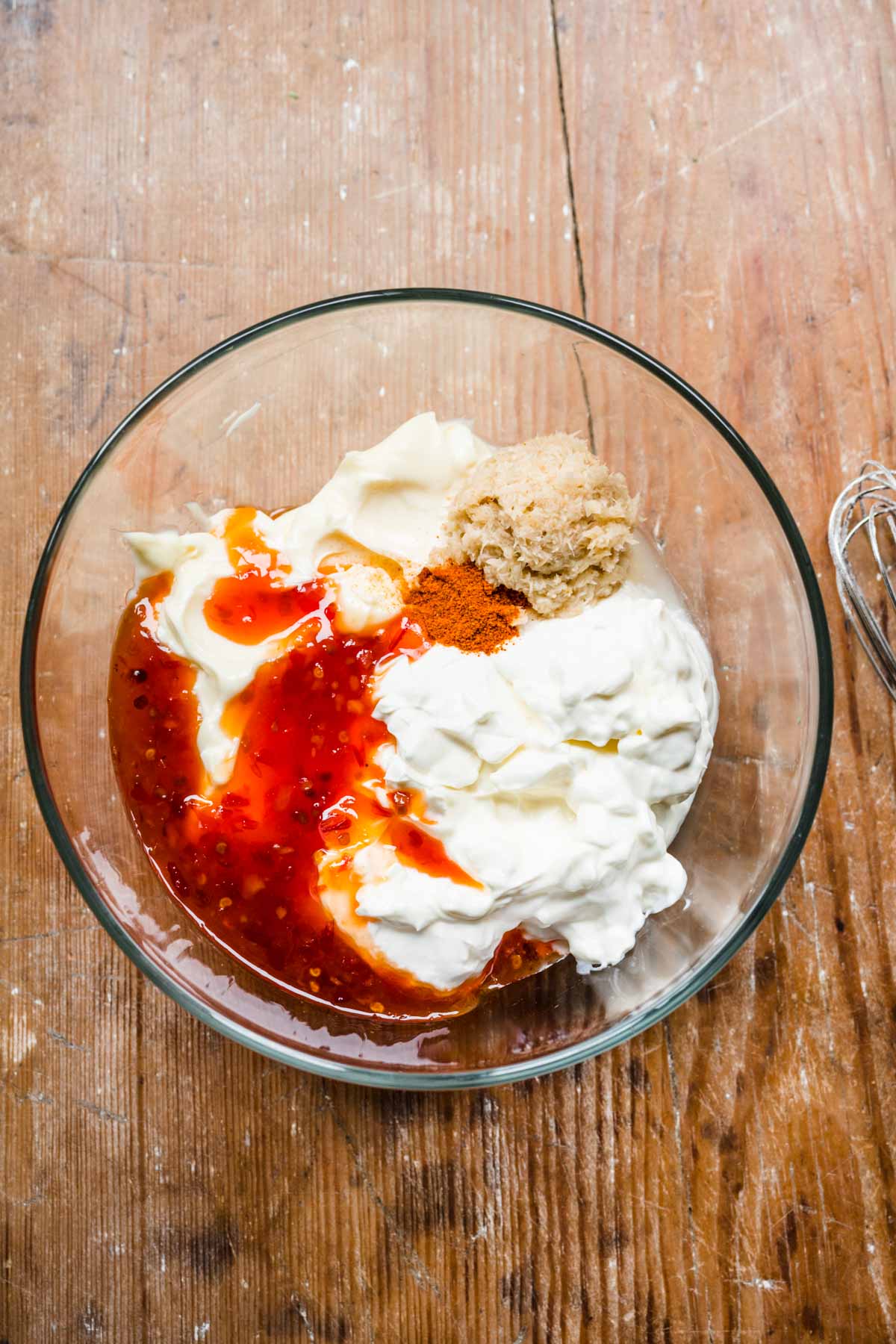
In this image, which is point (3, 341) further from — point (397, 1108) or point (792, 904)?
point (792, 904)

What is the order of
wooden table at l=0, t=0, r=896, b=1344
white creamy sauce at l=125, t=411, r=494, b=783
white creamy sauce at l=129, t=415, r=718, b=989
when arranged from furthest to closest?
wooden table at l=0, t=0, r=896, b=1344, white creamy sauce at l=125, t=411, r=494, b=783, white creamy sauce at l=129, t=415, r=718, b=989

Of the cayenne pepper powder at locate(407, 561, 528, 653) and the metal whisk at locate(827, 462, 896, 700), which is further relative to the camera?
the metal whisk at locate(827, 462, 896, 700)

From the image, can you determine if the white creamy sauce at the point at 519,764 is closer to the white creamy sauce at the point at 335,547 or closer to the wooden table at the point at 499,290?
the white creamy sauce at the point at 335,547

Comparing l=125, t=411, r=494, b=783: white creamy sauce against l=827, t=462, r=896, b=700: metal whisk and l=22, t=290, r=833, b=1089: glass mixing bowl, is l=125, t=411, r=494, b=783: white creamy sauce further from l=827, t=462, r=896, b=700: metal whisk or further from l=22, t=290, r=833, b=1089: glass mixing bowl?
l=827, t=462, r=896, b=700: metal whisk

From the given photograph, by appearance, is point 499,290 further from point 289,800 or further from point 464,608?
point 289,800

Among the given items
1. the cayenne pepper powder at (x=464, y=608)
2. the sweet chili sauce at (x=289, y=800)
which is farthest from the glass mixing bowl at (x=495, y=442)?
the cayenne pepper powder at (x=464, y=608)

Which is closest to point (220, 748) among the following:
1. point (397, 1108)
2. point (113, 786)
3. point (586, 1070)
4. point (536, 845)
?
point (113, 786)

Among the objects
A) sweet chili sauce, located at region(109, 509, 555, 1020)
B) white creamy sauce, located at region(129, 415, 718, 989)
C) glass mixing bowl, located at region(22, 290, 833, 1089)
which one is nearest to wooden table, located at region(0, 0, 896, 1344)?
glass mixing bowl, located at region(22, 290, 833, 1089)
